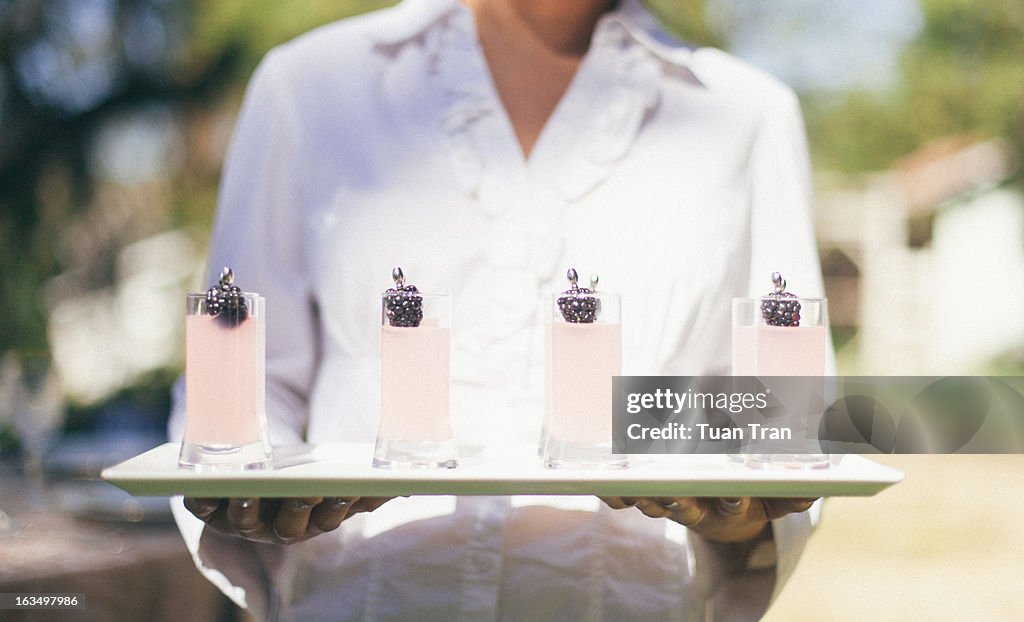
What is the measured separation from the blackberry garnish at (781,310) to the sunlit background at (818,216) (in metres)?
0.79

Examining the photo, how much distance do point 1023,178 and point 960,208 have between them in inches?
14.9

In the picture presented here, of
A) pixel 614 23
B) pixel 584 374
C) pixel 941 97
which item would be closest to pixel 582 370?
pixel 584 374

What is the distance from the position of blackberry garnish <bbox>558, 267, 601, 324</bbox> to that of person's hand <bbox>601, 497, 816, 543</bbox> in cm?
12

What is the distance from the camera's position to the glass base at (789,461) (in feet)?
2.25

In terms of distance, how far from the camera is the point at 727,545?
78 cm

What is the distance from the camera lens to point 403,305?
70cm

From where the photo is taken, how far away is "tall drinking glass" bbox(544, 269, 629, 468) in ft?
2.29

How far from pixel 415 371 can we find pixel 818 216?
5125 millimetres

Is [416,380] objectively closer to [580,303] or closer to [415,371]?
[415,371]

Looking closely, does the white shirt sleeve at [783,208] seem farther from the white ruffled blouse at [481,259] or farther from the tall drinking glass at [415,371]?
the tall drinking glass at [415,371]

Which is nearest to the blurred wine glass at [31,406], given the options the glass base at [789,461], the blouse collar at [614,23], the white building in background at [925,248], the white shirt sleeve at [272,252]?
the white shirt sleeve at [272,252]

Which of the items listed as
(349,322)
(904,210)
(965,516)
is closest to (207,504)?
(349,322)

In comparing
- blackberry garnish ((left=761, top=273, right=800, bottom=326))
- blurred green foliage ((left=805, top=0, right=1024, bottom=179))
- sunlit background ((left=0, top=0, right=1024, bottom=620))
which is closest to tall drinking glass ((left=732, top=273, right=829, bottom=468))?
blackberry garnish ((left=761, top=273, right=800, bottom=326))

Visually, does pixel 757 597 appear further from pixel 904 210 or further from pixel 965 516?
pixel 904 210
